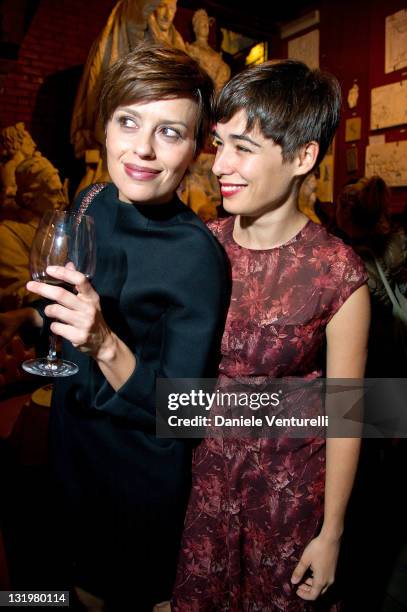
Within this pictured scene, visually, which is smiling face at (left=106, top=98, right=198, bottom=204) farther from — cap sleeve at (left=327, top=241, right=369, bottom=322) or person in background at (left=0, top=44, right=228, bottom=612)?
cap sleeve at (left=327, top=241, right=369, bottom=322)

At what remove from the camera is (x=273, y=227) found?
1.20 m

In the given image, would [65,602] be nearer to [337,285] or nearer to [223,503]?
[223,503]

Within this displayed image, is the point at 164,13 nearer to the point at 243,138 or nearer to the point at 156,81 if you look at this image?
the point at 243,138

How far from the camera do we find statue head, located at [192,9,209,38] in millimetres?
6633

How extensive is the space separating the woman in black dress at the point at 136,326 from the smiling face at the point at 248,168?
0.33 ft

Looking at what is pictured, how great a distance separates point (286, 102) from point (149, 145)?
40cm

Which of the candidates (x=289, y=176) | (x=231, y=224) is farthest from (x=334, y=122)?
(x=231, y=224)

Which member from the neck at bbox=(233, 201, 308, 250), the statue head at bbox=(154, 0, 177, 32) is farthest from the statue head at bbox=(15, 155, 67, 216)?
the neck at bbox=(233, 201, 308, 250)

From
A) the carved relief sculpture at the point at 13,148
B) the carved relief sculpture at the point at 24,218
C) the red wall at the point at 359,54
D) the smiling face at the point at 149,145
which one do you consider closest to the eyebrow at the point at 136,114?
the smiling face at the point at 149,145

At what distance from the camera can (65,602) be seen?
3.90ft

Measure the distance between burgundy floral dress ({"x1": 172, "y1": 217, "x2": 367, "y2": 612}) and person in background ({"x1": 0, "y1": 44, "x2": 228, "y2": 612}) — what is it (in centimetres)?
8

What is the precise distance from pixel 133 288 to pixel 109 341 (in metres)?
0.17

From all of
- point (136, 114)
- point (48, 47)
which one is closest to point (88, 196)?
point (136, 114)

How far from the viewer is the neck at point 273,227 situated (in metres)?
1.20
